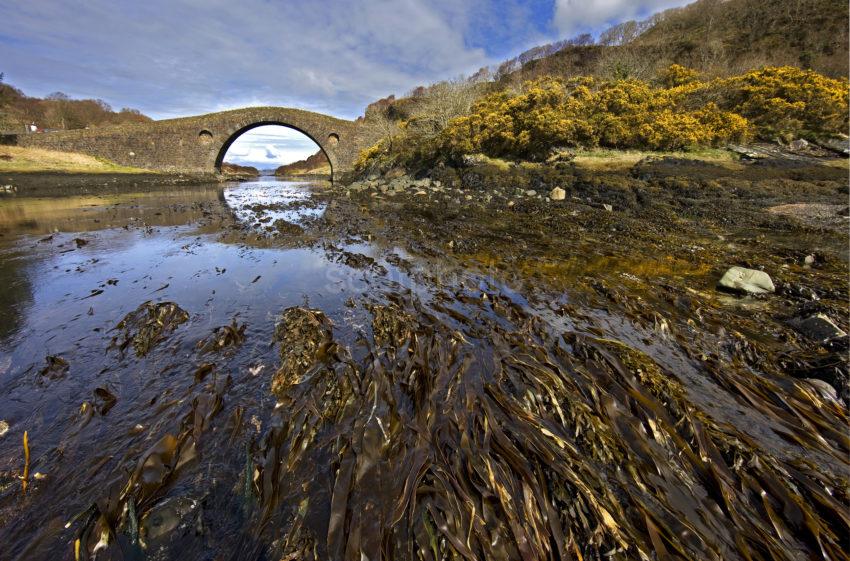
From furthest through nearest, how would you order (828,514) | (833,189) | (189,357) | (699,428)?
(833,189) < (189,357) < (699,428) < (828,514)

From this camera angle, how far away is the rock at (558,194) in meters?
14.2

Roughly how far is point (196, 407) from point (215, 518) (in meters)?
1.07

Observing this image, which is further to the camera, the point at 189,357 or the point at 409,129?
the point at 409,129

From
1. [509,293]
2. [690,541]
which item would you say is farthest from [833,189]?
[690,541]

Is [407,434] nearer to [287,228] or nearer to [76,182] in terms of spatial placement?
[287,228]

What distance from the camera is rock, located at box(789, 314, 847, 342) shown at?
3754 mm

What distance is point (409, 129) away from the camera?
30.3 meters

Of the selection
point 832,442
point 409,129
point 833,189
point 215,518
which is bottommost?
point 832,442

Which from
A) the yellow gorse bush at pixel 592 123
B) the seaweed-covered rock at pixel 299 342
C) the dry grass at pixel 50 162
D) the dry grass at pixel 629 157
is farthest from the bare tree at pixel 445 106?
the dry grass at pixel 50 162

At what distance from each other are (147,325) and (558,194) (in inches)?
564

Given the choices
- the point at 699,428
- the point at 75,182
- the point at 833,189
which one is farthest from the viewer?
the point at 75,182

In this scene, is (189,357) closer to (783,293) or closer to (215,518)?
(215,518)

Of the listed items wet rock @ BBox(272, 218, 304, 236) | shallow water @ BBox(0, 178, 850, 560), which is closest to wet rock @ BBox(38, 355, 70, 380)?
shallow water @ BBox(0, 178, 850, 560)

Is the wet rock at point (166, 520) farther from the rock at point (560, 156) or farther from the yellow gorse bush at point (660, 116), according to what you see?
the yellow gorse bush at point (660, 116)
